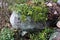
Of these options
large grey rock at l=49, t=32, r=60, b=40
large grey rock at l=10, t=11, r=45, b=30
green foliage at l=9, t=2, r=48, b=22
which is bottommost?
large grey rock at l=49, t=32, r=60, b=40

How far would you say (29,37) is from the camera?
3785 mm

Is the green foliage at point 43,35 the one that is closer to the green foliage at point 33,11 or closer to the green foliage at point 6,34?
the green foliage at point 33,11

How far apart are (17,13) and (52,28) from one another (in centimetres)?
73

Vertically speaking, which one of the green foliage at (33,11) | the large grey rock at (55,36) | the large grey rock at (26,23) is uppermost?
the green foliage at (33,11)

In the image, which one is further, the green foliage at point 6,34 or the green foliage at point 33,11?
the green foliage at point 6,34

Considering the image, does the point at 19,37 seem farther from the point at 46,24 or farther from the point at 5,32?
the point at 46,24

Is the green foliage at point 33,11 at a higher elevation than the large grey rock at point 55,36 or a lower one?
higher

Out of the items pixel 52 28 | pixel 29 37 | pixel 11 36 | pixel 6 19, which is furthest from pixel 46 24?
pixel 6 19

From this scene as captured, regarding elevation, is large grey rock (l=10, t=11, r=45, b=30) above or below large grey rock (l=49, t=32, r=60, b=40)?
above

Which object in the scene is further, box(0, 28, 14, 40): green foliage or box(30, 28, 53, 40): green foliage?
box(0, 28, 14, 40): green foliage

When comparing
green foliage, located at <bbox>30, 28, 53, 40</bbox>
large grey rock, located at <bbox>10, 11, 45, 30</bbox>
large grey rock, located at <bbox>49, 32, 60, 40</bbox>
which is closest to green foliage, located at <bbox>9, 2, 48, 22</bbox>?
large grey rock, located at <bbox>10, 11, 45, 30</bbox>

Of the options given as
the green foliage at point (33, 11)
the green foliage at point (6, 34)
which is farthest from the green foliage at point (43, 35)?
the green foliage at point (6, 34)

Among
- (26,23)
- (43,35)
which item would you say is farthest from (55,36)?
(26,23)

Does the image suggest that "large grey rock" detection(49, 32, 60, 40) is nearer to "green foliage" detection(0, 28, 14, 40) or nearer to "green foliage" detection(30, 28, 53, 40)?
"green foliage" detection(30, 28, 53, 40)
